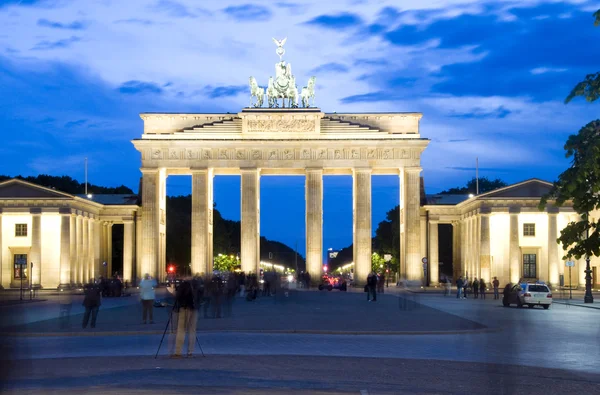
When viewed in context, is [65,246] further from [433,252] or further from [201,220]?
[433,252]

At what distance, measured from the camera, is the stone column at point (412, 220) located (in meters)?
90.0

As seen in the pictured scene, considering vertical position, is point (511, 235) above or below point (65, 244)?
above

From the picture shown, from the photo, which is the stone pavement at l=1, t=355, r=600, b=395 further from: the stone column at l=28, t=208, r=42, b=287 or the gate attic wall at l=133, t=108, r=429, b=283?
the gate attic wall at l=133, t=108, r=429, b=283

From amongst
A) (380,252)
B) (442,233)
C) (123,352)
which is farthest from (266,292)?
(380,252)

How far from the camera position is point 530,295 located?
2045 inches

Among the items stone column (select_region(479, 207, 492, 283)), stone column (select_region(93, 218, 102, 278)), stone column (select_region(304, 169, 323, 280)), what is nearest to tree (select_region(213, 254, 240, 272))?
stone column (select_region(93, 218, 102, 278))

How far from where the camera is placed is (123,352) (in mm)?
24297

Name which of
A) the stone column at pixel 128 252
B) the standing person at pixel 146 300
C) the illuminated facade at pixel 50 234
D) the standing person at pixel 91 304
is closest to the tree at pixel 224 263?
the stone column at pixel 128 252

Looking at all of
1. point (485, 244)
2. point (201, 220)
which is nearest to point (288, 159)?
point (201, 220)

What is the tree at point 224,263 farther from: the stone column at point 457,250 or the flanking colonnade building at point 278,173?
the flanking colonnade building at point 278,173

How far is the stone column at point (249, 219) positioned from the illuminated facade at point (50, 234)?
1135 cm

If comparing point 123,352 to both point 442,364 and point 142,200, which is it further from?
point 142,200

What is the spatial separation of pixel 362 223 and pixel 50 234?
96.5 feet

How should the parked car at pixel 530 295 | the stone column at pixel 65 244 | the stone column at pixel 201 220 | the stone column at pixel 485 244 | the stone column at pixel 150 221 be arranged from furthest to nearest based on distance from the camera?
the stone column at pixel 201 220 < the stone column at pixel 150 221 < the stone column at pixel 485 244 < the stone column at pixel 65 244 < the parked car at pixel 530 295
